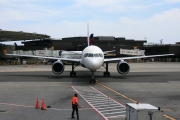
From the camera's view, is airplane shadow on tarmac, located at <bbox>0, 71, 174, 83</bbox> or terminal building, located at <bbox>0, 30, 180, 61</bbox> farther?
terminal building, located at <bbox>0, 30, 180, 61</bbox>

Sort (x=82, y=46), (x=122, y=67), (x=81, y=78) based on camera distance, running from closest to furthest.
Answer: (x=122, y=67), (x=81, y=78), (x=82, y=46)

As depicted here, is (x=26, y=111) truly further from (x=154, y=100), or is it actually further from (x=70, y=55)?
(x=70, y=55)

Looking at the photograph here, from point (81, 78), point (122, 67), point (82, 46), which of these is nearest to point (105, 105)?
point (122, 67)

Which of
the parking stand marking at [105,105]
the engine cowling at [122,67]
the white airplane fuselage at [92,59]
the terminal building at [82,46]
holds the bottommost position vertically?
the parking stand marking at [105,105]

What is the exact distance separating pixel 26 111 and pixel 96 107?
482cm

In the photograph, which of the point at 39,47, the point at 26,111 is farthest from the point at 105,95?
the point at 39,47

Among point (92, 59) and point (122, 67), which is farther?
point (122, 67)

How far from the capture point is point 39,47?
422 ft

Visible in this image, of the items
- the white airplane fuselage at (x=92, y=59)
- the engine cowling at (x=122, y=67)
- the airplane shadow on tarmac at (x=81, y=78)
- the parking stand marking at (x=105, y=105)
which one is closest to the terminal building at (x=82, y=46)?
the airplane shadow on tarmac at (x=81, y=78)

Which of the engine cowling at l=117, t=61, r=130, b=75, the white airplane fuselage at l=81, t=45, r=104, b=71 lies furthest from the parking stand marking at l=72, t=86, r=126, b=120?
the engine cowling at l=117, t=61, r=130, b=75

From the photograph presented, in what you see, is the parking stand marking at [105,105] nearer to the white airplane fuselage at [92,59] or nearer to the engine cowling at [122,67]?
the white airplane fuselage at [92,59]

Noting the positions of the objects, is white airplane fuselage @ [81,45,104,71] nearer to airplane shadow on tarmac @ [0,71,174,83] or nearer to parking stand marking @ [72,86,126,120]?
airplane shadow on tarmac @ [0,71,174,83]

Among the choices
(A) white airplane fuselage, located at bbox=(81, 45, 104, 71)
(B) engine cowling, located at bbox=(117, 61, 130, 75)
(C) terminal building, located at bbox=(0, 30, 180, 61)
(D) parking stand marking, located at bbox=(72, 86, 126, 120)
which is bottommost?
(D) parking stand marking, located at bbox=(72, 86, 126, 120)

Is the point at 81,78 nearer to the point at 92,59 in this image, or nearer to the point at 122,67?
the point at 122,67
